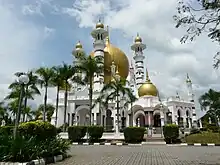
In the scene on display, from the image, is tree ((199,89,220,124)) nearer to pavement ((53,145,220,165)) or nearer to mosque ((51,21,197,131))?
mosque ((51,21,197,131))

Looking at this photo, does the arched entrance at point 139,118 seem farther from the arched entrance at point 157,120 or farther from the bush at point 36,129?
the bush at point 36,129

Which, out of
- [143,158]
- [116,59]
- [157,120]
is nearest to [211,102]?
[157,120]

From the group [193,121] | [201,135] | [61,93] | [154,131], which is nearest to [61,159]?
[201,135]

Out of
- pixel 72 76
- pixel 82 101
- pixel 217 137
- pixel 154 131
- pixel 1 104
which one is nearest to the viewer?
pixel 217 137

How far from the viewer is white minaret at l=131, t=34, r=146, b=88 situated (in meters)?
58.0

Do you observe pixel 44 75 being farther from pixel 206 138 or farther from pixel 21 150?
pixel 21 150

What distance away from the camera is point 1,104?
5300 cm

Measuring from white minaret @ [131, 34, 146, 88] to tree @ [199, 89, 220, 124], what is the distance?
1460 centimetres

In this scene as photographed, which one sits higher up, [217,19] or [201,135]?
[217,19]

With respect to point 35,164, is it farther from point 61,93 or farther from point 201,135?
point 61,93

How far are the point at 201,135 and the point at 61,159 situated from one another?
1863 cm

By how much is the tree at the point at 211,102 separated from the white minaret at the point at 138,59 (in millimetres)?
14599

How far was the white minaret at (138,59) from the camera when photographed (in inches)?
2282

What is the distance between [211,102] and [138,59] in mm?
19619
